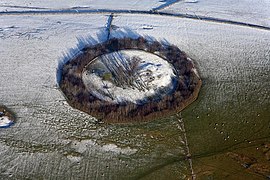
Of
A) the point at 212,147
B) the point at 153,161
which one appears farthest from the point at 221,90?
the point at 153,161

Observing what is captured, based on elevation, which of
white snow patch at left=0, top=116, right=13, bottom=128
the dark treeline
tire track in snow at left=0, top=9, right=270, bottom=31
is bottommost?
white snow patch at left=0, top=116, right=13, bottom=128

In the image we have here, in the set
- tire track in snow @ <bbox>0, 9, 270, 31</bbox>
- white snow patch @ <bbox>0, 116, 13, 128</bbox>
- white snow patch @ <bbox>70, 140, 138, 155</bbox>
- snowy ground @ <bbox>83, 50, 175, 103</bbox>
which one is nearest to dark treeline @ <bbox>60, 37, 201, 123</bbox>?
snowy ground @ <bbox>83, 50, 175, 103</bbox>

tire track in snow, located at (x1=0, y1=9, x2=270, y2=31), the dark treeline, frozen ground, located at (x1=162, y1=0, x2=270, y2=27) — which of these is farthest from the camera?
frozen ground, located at (x1=162, y1=0, x2=270, y2=27)

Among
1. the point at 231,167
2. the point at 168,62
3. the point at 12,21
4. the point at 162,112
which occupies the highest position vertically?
the point at 12,21

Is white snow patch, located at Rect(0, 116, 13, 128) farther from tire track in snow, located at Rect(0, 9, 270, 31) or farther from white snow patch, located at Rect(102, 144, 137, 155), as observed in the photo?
tire track in snow, located at Rect(0, 9, 270, 31)

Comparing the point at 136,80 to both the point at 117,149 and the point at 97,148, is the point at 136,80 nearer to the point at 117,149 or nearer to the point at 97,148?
the point at 117,149

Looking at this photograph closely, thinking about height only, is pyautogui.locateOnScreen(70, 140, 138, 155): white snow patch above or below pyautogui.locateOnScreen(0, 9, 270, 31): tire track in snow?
A: below

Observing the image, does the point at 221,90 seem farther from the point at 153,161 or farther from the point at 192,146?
the point at 153,161

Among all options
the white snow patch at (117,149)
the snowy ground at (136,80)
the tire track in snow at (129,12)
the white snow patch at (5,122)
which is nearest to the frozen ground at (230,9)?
the tire track in snow at (129,12)
